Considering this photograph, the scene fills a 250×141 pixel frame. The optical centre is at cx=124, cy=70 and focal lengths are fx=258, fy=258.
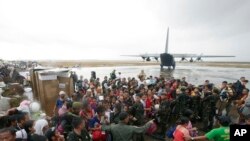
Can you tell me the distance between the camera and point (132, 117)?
7.18 meters

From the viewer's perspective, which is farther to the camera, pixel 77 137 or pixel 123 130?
pixel 123 130

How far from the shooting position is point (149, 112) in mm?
9547

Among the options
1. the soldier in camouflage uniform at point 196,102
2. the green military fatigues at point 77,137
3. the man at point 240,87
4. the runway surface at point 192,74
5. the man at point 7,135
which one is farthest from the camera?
the runway surface at point 192,74

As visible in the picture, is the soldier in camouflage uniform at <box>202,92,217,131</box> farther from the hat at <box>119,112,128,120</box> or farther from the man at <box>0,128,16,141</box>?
the man at <box>0,128,16,141</box>

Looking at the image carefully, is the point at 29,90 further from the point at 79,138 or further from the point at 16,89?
the point at 79,138

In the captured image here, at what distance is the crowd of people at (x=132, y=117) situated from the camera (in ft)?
15.4

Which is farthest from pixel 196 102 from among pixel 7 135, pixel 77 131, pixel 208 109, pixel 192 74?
pixel 192 74

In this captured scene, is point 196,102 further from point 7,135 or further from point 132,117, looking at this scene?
point 7,135

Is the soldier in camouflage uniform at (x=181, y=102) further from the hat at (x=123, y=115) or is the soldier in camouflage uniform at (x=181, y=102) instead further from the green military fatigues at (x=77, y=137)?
the green military fatigues at (x=77, y=137)

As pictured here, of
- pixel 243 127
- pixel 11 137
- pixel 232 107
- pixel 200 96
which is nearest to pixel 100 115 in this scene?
pixel 11 137

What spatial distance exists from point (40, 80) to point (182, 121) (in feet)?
24.3

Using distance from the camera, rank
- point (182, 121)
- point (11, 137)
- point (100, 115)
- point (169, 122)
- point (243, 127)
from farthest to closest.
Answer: point (169, 122) < point (100, 115) < point (182, 121) < point (243, 127) < point (11, 137)

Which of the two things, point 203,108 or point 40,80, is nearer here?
point 203,108

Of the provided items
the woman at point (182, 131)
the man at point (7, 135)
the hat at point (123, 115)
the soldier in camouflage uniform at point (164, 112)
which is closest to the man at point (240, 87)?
the soldier in camouflage uniform at point (164, 112)
